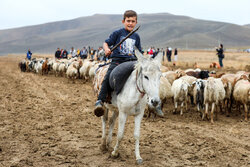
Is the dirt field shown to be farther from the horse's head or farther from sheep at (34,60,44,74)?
sheep at (34,60,44,74)

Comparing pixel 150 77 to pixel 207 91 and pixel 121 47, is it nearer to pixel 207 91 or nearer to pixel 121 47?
pixel 121 47

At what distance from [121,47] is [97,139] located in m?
2.61

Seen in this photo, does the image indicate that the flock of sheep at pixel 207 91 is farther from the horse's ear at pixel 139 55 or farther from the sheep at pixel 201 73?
the horse's ear at pixel 139 55

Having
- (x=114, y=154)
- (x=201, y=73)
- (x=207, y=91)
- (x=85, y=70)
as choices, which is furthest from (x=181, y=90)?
(x=85, y=70)

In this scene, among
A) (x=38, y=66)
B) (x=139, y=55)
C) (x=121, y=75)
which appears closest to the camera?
(x=139, y=55)

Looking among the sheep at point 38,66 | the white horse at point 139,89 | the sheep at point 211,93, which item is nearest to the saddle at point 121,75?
the white horse at point 139,89

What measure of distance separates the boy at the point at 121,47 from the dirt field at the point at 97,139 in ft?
4.01

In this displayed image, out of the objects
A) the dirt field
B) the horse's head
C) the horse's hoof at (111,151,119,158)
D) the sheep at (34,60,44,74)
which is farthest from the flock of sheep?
the sheep at (34,60,44,74)

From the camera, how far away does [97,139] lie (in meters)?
6.40

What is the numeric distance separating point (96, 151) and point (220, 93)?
5590mm

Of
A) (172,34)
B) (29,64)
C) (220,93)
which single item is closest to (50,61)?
(29,64)

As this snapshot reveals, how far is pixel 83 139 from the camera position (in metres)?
6.38

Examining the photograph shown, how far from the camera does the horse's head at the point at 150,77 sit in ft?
12.8

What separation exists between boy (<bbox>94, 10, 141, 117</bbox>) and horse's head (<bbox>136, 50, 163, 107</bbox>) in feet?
2.27
